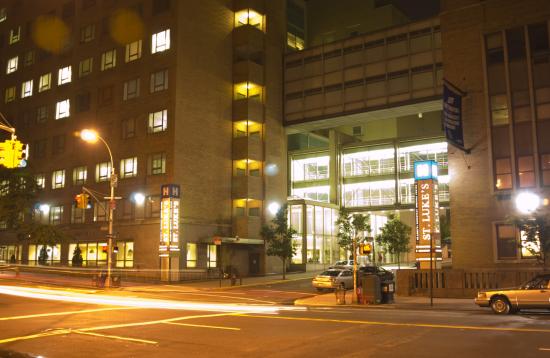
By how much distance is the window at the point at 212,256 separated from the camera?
49.9 metres

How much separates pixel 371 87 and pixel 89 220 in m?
30.3

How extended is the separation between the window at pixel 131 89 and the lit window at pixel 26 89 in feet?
59.3

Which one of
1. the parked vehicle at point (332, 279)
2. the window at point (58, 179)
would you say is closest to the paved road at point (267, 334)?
the parked vehicle at point (332, 279)

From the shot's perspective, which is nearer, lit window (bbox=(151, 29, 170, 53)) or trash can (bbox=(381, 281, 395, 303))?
trash can (bbox=(381, 281, 395, 303))

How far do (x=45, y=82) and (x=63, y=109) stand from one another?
5.85 metres

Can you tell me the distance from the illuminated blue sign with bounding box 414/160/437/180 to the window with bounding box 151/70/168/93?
25812mm

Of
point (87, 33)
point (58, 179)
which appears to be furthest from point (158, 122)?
point (87, 33)

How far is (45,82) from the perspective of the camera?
62.6m

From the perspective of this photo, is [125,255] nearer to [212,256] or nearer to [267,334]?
[212,256]

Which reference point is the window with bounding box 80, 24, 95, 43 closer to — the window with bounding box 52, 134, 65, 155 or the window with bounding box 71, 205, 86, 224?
the window with bounding box 52, 134, 65, 155

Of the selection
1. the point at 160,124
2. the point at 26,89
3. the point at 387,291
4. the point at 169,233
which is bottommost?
the point at 387,291

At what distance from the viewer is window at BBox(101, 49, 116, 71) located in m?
54.9

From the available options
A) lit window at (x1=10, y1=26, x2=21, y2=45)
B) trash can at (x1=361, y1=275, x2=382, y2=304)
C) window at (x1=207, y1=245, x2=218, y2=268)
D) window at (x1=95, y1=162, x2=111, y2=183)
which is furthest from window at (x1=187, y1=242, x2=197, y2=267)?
lit window at (x1=10, y1=26, x2=21, y2=45)

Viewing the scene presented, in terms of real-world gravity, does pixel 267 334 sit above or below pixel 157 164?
below
